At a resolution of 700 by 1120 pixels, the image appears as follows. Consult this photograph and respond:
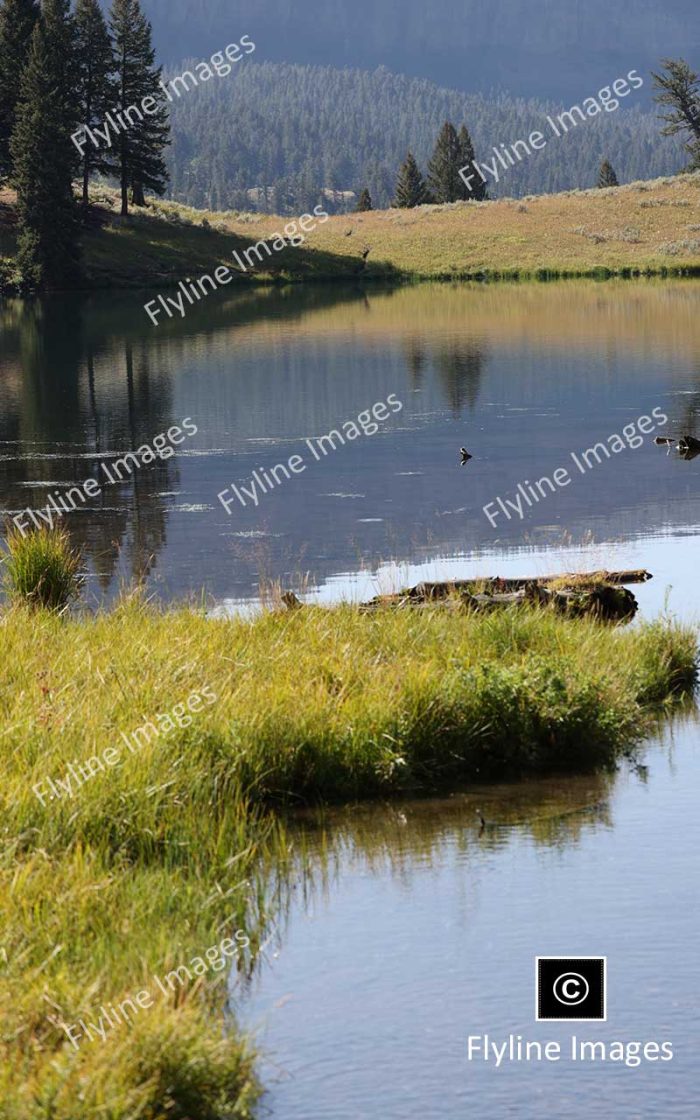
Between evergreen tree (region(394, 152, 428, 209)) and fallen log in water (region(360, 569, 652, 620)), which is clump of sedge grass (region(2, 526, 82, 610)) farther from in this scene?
evergreen tree (region(394, 152, 428, 209))

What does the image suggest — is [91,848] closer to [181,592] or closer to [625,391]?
[181,592]

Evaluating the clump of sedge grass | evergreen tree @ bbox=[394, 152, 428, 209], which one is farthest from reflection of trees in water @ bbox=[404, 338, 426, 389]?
evergreen tree @ bbox=[394, 152, 428, 209]

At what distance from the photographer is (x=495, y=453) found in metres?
28.9

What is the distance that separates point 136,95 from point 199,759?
86.7 metres

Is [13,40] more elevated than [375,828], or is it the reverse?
[13,40]

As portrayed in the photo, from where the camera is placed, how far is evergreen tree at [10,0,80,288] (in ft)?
253

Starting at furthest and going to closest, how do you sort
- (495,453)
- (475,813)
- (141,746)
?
(495,453) < (475,813) < (141,746)

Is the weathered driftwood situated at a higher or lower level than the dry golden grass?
lower

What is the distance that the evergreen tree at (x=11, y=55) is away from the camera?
277ft

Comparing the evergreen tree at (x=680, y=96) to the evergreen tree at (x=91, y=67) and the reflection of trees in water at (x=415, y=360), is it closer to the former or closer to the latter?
the evergreen tree at (x=91, y=67)

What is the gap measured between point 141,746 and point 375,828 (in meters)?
1.49

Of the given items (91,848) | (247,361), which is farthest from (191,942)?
(247,361)

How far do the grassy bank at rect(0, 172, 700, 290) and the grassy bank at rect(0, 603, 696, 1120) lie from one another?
234ft

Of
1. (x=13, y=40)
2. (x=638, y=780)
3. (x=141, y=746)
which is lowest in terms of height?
(x=638, y=780)
